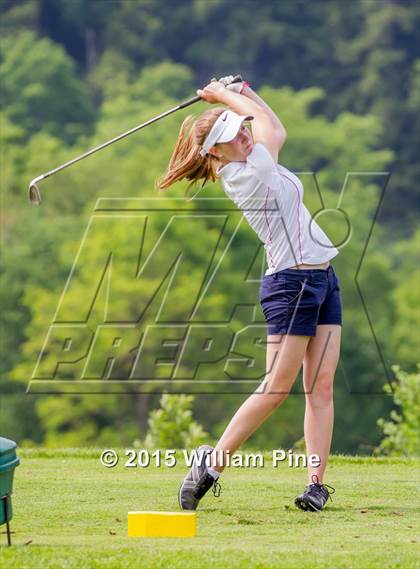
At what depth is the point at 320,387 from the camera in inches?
269

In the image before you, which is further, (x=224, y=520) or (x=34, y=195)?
(x=34, y=195)

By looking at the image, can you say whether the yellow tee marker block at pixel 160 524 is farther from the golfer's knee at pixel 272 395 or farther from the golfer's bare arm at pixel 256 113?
the golfer's bare arm at pixel 256 113

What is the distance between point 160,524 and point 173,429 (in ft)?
21.8

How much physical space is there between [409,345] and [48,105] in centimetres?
3728

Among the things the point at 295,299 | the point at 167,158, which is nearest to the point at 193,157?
the point at 295,299

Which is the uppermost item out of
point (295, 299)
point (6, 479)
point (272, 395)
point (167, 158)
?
point (295, 299)

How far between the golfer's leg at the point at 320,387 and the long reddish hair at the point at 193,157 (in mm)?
910

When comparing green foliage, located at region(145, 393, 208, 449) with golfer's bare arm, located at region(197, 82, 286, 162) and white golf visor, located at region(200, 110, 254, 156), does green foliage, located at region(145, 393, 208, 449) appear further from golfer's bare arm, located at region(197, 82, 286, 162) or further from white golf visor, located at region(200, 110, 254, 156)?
white golf visor, located at region(200, 110, 254, 156)

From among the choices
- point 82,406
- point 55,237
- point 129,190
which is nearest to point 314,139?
point 129,190

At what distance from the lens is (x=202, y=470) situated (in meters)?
6.65

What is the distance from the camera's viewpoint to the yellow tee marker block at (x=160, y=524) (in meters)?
5.90

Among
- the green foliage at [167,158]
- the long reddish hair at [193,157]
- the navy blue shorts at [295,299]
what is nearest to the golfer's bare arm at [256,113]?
the long reddish hair at [193,157]

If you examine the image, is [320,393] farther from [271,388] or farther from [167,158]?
[167,158]

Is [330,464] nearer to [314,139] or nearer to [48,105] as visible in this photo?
[314,139]
